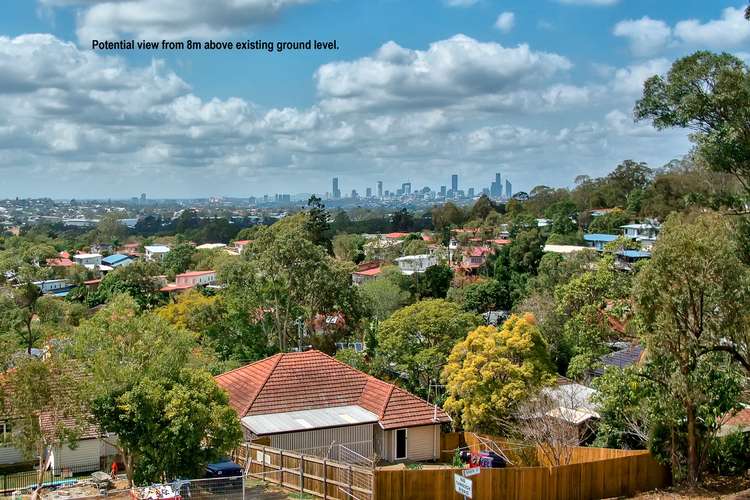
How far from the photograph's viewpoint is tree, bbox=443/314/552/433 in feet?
80.5

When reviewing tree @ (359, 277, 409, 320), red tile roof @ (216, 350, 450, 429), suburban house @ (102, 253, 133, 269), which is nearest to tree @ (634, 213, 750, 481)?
red tile roof @ (216, 350, 450, 429)

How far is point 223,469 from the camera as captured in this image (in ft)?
65.8

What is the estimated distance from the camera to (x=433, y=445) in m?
25.8

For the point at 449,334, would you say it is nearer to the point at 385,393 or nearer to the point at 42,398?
the point at 385,393

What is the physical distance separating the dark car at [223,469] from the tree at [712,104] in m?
15.3

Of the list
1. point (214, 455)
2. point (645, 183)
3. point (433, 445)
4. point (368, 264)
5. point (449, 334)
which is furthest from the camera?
point (645, 183)

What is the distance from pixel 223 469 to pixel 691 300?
12572 mm

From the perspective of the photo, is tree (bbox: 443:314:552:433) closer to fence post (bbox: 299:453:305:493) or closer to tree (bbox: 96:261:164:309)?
fence post (bbox: 299:453:305:493)

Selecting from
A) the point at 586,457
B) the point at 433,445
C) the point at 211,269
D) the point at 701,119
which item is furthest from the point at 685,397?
the point at 211,269

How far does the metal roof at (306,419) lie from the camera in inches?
925

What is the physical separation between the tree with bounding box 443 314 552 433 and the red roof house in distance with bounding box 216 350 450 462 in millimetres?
1436

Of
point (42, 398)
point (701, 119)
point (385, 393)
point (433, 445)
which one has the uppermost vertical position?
point (701, 119)

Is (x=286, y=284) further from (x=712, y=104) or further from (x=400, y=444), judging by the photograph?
(x=712, y=104)

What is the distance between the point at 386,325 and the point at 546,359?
24.7 feet
